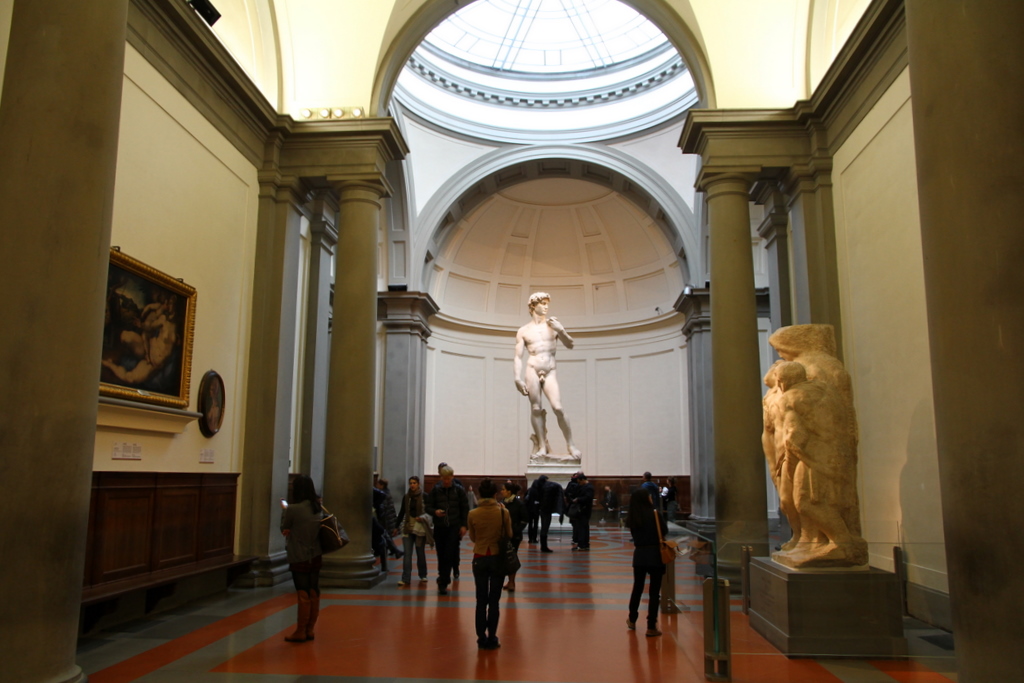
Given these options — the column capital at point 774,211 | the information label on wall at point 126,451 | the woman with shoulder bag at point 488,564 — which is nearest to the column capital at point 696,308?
the column capital at point 774,211

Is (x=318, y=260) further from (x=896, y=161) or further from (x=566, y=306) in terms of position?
(x=566, y=306)

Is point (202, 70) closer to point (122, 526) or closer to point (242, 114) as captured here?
point (242, 114)

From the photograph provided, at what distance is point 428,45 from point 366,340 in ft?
40.4

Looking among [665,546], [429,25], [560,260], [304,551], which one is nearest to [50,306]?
[304,551]

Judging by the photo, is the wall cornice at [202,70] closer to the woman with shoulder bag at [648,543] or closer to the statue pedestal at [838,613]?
the woman with shoulder bag at [648,543]

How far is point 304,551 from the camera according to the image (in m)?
5.85

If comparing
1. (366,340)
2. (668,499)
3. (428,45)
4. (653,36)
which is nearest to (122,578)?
(366,340)

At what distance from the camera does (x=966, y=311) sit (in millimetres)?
3488

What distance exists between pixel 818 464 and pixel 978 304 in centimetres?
256

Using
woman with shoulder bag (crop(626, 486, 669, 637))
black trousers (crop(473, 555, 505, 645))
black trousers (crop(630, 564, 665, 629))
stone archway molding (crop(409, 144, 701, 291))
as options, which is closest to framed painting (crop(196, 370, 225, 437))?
black trousers (crop(473, 555, 505, 645))

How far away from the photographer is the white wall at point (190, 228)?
693 cm

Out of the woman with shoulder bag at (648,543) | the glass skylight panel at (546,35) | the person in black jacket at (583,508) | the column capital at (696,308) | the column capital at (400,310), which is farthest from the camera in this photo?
the glass skylight panel at (546,35)

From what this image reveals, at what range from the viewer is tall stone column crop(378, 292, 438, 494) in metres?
17.8

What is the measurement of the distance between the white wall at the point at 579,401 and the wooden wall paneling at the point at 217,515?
473 inches
